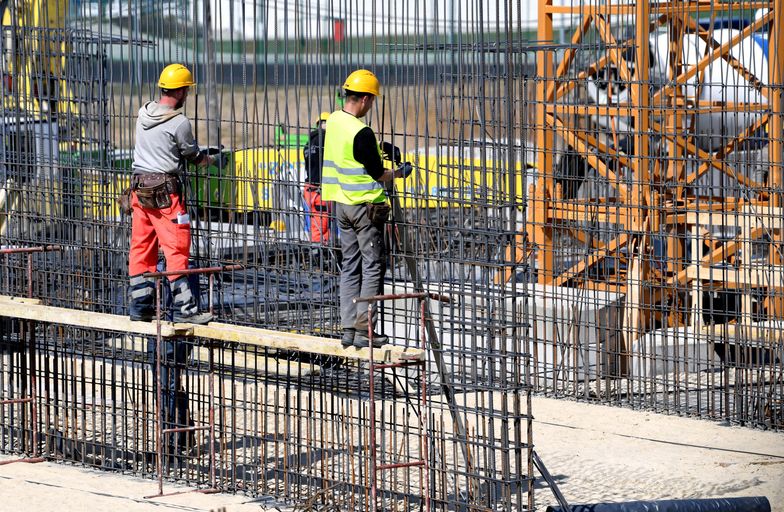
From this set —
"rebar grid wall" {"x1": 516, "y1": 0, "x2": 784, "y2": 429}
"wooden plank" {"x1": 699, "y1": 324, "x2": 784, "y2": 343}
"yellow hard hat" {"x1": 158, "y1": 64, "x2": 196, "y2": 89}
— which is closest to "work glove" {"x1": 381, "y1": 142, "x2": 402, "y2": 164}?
"yellow hard hat" {"x1": 158, "y1": 64, "x2": 196, "y2": 89}

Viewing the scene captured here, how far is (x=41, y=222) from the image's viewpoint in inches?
390

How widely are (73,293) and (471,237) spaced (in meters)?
3.44

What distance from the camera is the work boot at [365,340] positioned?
25.4 feet

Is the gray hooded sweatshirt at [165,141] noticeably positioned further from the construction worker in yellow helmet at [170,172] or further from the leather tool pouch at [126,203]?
the leather tool pouch at [126,203]

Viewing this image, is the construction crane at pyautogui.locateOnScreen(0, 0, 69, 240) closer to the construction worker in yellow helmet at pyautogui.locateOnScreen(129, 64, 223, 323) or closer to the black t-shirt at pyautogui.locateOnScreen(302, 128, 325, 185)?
the construction worker in yellow helmet at pyautogui.locateOnScreen(129, 64, 223, 323)

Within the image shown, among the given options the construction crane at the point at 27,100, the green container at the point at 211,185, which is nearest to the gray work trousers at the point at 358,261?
the green container at the point at 211,185

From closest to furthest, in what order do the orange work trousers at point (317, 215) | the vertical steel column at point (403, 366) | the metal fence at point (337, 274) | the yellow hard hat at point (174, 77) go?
the vertical steel column at point (403, 366), the metal fence at point (337, 274), the orange work trousers at point (317, 215), the yellow hard hat at point (174, 77)

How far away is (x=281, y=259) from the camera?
9.16 metres

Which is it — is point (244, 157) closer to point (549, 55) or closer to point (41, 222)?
point (41, 222)

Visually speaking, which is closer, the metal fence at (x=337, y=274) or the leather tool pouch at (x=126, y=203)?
the metal fence at (x=337, y=274)

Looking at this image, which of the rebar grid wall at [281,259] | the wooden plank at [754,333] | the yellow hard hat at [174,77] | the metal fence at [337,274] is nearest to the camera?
the rebar grid wall at [281,259]

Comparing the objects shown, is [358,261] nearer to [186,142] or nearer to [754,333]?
[186,142]

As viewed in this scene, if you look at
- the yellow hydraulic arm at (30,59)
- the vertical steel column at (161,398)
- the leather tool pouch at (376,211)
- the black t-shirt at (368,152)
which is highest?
the yellow hydraulic arm at (30,59)

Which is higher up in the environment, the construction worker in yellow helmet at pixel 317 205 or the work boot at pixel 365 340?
the construction worker in yellow helmet at pixel 317 205
